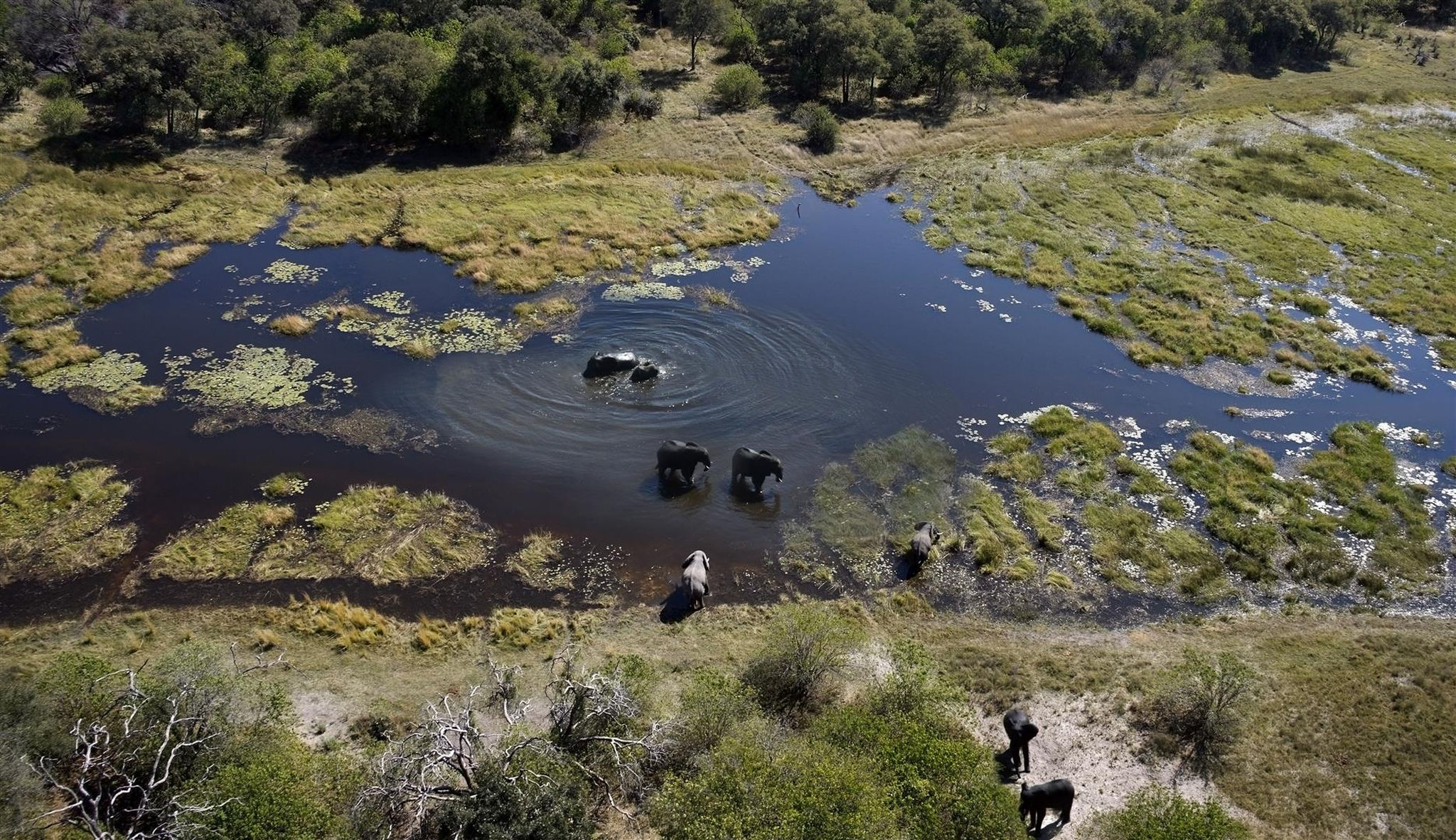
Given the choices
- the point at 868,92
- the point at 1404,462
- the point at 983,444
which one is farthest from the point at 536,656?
the point at 868,92

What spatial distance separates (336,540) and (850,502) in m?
17.9

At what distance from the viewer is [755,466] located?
2942 cm

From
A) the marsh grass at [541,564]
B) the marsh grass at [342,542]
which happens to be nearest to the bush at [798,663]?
the marsh grass at [541,564]

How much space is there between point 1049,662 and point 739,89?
58281 millimetres

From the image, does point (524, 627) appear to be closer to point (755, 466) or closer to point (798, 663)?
point (798, 663)

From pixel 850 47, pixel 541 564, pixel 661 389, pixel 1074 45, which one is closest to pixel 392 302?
pixel 661 389

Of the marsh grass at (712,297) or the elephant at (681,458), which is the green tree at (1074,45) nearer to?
the marsh grass at (712,297)

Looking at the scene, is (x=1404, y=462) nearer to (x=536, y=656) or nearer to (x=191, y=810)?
(x=536, y=656)

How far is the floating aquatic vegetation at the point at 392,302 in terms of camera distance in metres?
40.0

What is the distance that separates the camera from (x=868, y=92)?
74.7 m

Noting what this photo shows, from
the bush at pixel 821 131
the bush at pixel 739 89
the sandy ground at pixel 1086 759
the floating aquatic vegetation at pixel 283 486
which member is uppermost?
the bush at pixel 739 89

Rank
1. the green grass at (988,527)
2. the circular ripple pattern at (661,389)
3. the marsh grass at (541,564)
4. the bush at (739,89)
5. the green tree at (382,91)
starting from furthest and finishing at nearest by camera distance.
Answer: the bush at (739,89)
the green tree at (382,91)
the circular ripple pattern at (661,389)
the green grass at (988,527)
the marsh grass at (541,564)

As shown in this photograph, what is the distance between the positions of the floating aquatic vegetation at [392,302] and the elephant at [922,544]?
27.2 m

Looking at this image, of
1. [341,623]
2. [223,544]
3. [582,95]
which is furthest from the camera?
[582,95]
